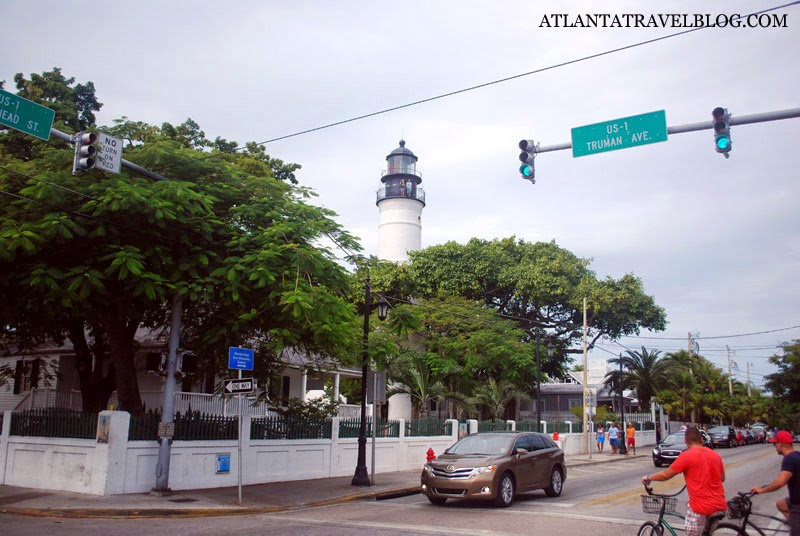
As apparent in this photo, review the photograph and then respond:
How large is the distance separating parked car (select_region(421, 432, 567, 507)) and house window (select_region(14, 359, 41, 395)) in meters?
16.2

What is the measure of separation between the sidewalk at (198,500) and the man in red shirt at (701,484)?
356 inches

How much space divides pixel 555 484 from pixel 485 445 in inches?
92.0

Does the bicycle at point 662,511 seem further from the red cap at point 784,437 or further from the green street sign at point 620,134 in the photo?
the green street sign at point 620,134

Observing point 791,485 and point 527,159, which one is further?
point 527,159

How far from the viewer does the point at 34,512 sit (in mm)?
12453

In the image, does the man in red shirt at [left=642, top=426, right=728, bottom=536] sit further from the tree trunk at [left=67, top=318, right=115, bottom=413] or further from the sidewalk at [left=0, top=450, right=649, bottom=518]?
the tree trunk at [left=67, top=318, right=115, bottom=413]

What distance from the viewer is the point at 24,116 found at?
9.82 m

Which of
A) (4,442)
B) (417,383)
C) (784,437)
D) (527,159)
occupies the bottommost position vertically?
(4,442)

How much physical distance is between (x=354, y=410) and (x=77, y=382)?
10568 millimetres

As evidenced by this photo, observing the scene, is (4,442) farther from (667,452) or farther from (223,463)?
(667,452)

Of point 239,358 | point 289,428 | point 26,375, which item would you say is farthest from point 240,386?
point 26,375

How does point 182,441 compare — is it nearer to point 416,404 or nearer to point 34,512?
point 34,512

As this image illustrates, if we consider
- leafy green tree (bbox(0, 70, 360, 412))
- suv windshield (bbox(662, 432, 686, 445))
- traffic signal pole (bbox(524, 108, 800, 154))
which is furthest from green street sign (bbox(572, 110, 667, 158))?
suv windshield (bbox(662, 432, 686, 445))

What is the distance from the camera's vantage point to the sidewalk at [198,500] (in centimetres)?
1259
